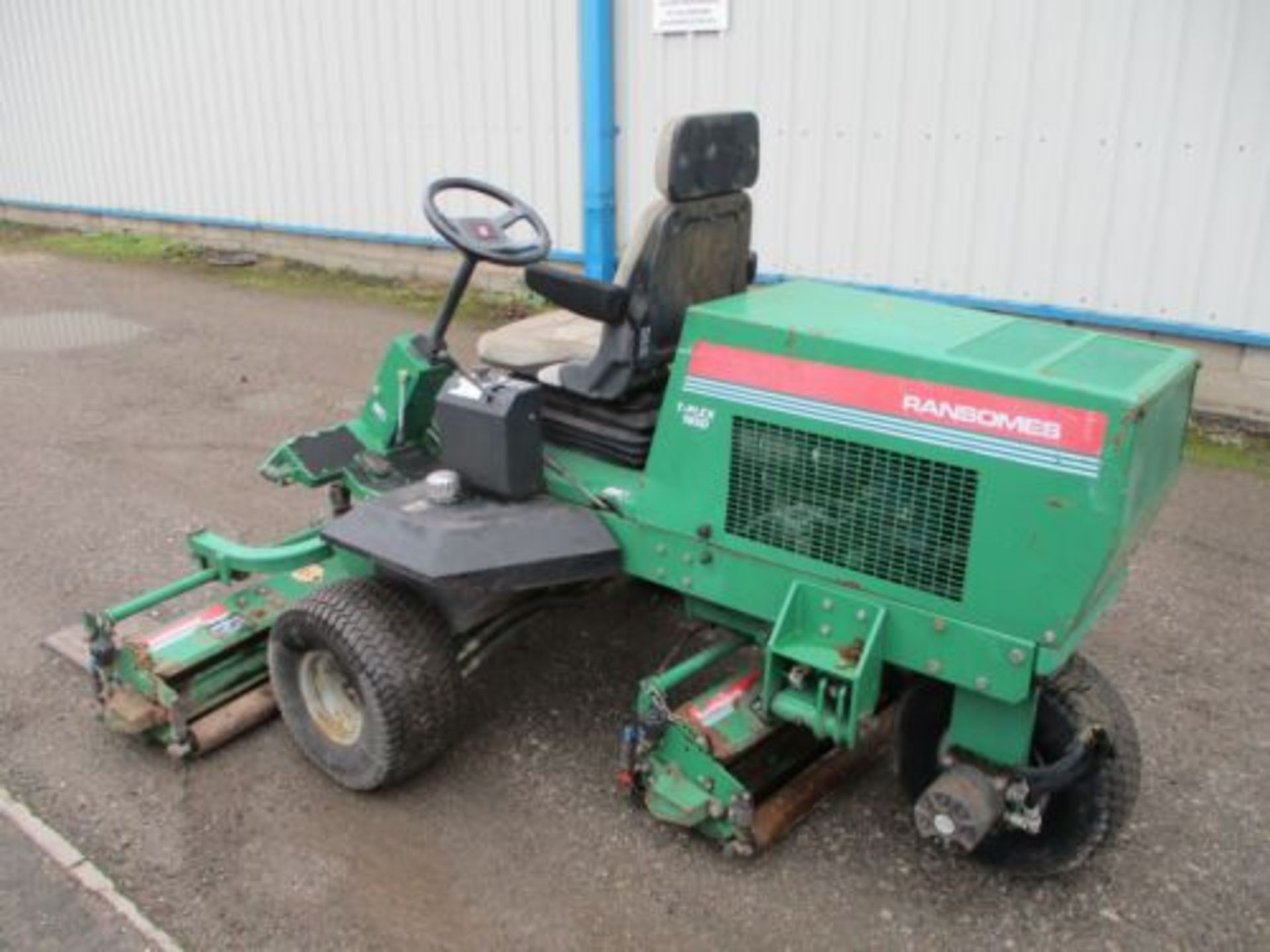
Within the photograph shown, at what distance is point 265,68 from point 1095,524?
9077 millimetres

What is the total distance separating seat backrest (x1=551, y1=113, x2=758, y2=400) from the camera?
3338mm

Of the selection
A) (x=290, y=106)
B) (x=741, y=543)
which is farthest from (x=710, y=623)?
(x=290, y=106)

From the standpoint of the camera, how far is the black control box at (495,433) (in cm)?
339

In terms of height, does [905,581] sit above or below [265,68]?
below

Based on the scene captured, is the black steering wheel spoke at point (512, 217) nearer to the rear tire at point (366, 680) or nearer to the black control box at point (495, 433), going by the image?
the black control box at point (495, 433)

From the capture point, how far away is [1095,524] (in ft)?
8.57

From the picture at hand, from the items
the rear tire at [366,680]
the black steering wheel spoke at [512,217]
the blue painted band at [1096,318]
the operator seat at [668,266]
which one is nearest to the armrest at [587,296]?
the operator seat at [668,266]

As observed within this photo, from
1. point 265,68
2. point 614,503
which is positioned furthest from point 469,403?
point 265,68

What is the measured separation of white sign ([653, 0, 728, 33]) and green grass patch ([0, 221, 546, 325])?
210 cm

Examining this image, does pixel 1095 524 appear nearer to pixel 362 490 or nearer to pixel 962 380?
pixel 962 380

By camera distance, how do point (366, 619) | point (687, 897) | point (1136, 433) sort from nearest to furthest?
1. point (1136, 433)
2. point (687, 897)
3. point (366, 619)

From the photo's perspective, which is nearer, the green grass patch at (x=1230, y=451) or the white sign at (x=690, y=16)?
the green grass patch at (x=1230, y=451)

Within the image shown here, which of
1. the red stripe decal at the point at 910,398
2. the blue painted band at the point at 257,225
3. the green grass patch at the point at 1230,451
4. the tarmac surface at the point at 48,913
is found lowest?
the tarmac surface at the point at 48,913

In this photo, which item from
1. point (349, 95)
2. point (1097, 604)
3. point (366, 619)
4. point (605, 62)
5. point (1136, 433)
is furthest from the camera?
point (349, 95)
